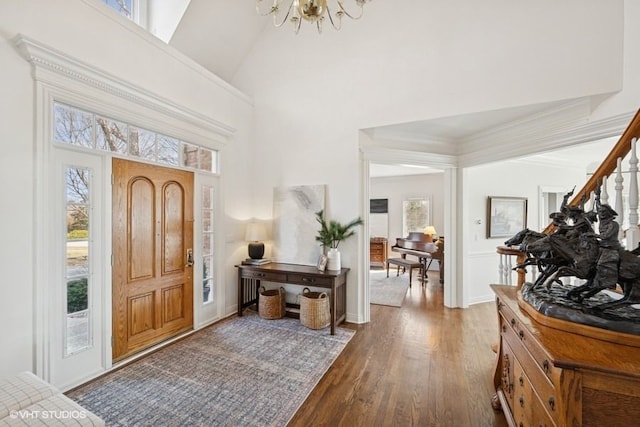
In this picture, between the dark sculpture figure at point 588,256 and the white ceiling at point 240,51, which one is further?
the white ceiling at point 240,51

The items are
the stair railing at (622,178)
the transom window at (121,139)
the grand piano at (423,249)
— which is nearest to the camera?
the stair railing at (622,178)

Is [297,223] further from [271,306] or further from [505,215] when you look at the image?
[505,215]

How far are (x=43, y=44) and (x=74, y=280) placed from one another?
1902 mm

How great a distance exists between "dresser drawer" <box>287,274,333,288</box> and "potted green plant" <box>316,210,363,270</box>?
28 centimetres

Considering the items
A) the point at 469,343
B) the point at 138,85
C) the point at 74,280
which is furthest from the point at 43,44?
the point at 469,343

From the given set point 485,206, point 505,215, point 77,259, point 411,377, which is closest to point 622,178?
point 411,377

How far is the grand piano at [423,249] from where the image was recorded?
6004 millimetres

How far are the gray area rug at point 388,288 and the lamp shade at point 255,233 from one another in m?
2.13

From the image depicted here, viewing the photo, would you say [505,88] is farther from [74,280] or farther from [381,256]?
[381,256]

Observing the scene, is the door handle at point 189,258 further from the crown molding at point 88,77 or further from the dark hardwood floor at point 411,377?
the dark hardwood floor at point 411,377

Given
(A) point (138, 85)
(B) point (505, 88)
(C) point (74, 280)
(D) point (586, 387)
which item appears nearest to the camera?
(D) point (586, 387)

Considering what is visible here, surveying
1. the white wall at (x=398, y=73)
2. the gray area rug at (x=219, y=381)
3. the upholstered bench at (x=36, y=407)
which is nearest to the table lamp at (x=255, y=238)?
the white wall at (x=398, y=73)

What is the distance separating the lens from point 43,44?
214cm

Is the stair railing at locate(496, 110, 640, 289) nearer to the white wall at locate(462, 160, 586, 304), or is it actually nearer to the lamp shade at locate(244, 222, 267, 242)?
the white wall at locate(462, 160, 586, 304)
